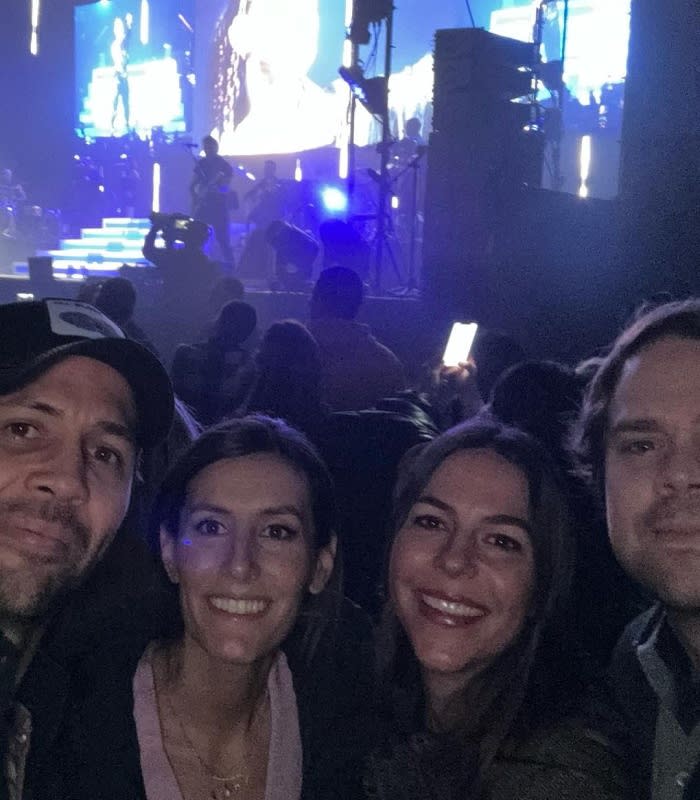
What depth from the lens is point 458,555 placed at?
79.0 inches

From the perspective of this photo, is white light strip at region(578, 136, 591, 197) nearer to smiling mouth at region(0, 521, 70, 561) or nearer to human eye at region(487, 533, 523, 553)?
human eye at region(487, 533, 523, 553)

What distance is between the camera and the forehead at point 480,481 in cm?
208

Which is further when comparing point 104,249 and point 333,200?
point 104,249

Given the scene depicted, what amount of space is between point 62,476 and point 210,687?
0.61 metres

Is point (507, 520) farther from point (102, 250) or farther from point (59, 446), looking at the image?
point (102, 250)

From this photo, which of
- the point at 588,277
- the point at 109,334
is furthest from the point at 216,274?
the point at 109,334

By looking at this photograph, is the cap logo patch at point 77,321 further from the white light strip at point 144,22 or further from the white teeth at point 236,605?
the white light strip at point 144,22

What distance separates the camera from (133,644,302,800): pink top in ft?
5.86

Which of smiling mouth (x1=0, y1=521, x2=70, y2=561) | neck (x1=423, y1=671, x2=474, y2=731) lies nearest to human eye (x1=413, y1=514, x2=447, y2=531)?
neck (x1=423, y1=671, x2=474, y2=731)

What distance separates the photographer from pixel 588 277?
25.3 feet

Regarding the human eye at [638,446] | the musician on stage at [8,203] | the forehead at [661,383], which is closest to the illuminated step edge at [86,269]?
the musician on stage at [8,203]

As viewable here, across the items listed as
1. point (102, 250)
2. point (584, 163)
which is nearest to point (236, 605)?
point (102, 250)

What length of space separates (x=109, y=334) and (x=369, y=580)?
5.04 feet

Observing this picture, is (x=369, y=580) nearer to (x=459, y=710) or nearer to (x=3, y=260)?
(x=459, y=710)
